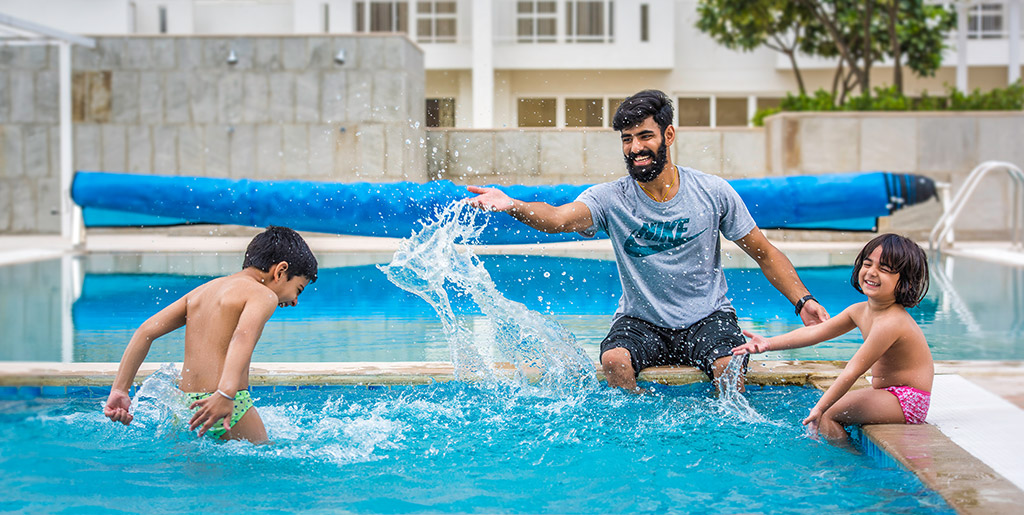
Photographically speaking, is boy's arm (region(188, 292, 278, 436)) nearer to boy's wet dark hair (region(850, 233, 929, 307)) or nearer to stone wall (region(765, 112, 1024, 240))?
boy's wet dark hair (region(850, 233, 929, 307))

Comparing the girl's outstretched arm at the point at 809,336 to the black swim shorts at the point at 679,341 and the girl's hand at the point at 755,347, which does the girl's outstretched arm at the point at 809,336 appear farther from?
the black swim shorts at the point at 679,341

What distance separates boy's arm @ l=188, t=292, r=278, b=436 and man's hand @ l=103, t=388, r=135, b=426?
27 centimetres

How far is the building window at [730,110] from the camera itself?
25938 millimetres

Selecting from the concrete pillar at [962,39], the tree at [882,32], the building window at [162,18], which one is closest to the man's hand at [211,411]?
the concrete pillar at [962,39]

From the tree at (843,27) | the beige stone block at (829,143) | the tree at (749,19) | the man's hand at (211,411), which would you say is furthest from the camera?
the tree at (843,27)

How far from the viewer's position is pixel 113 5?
22.4 m

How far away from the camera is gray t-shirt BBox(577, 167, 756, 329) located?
397 centimetres

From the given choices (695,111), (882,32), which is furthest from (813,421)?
(695,111)

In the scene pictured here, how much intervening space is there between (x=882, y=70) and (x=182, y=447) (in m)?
26.5

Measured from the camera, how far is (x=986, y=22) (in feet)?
89.0

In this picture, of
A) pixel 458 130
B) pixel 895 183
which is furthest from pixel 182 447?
pixel 458 130

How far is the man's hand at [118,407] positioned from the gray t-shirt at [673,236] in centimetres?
194

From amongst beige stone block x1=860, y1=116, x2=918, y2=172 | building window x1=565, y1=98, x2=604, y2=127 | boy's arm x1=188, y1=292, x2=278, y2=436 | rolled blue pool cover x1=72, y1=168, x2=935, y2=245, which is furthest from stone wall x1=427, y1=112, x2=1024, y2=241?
boy's arm x1=188, y1=292, x2=278, y2=436

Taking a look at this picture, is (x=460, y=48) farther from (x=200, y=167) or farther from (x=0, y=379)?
(x=0, y=379)
